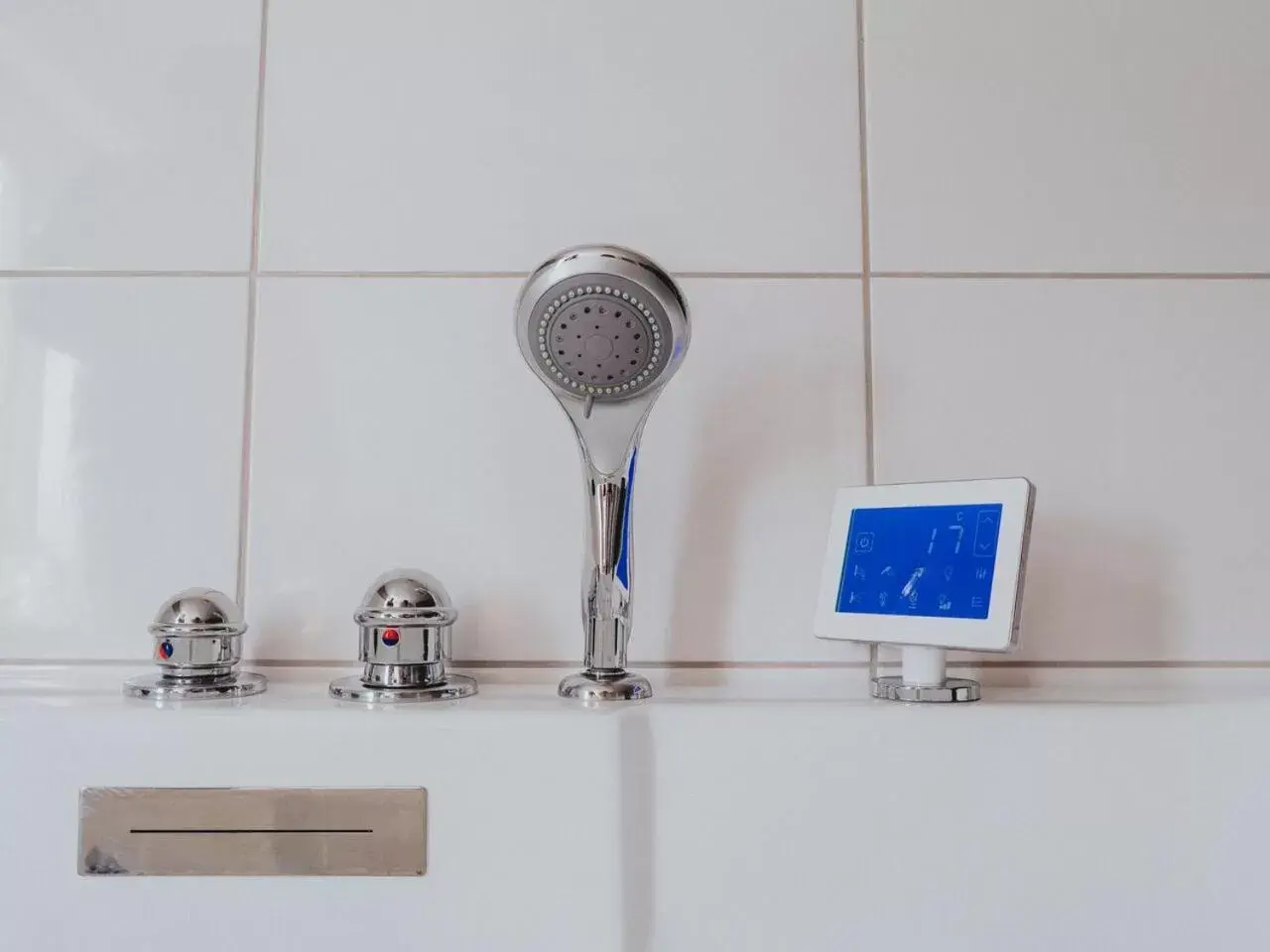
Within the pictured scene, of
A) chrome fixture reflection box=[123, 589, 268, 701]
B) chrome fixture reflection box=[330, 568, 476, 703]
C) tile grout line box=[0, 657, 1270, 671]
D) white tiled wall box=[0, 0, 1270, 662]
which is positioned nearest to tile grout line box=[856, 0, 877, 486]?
white tiled wall box=[0, 0, 1270, 662]

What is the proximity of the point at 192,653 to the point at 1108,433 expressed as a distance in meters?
0.55

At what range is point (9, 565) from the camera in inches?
24.3

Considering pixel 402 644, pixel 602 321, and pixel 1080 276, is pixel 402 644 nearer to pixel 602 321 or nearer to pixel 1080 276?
pixel 602 321

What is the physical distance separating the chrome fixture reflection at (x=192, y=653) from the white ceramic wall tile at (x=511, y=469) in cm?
7

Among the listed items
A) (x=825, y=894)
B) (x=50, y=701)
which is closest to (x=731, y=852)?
(x=825, y=894)

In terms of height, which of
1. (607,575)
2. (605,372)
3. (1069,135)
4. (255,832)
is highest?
(1069,135)

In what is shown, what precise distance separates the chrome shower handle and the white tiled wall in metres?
0.08

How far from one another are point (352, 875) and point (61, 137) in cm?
51

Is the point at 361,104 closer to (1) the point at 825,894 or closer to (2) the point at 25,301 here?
(2) the point at 25,301

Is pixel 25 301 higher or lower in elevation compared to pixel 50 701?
higher

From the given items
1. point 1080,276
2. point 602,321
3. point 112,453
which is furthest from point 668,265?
point 112,453

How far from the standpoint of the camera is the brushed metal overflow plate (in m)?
0.44

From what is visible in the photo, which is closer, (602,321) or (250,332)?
(602,321)

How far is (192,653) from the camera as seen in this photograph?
53 cm
